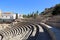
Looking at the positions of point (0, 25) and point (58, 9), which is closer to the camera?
point (58, 9)

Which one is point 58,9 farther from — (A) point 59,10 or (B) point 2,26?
(B) point 2,26

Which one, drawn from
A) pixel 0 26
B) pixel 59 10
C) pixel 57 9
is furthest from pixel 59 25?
pixel 0 26

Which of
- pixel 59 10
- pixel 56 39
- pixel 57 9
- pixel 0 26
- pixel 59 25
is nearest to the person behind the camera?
pixel 56 39

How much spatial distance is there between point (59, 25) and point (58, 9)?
2298cm

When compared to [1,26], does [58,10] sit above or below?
above

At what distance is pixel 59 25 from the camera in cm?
2850

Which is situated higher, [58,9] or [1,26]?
[58,9]

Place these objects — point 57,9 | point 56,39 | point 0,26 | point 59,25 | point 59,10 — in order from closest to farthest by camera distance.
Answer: point 56,39, point 59,25, point 59,10, point 57,9, point 0,26

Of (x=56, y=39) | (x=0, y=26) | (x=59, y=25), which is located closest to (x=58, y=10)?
(x=59, y=25)

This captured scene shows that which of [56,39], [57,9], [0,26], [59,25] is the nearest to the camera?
[56,39]

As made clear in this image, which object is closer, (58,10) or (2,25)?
(58,10)

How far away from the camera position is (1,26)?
3755 inches

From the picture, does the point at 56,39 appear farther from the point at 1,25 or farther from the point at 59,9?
the point at 1,25

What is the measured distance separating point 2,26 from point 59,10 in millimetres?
51628
